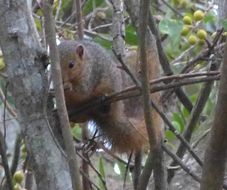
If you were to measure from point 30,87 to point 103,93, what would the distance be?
2.66 feet

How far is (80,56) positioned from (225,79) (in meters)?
1.40

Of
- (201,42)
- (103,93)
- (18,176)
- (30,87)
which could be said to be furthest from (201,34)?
(30,87)

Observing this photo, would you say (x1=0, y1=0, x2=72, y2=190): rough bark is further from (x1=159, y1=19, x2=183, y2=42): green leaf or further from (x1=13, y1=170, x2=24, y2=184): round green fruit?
(x1=159, y1=19, x2=183, y2=42): green leaf

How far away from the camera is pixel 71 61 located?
8.38ft

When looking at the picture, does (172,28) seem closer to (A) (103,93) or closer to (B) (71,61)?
(A) (103,93)

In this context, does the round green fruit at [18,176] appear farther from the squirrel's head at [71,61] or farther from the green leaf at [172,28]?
the green leaf at [172,28]

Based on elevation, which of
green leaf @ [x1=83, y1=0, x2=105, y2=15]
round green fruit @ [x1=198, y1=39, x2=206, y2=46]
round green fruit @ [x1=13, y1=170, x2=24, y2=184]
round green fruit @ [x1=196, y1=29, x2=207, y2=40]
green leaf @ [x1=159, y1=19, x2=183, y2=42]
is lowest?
round green fruit @ [x1=13, y1=170, x2=24, y2=184]

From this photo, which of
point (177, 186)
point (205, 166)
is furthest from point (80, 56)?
point (205, 166)

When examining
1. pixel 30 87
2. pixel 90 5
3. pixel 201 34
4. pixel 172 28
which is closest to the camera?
pixel 30 87

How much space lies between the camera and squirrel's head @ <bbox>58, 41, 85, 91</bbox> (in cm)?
251

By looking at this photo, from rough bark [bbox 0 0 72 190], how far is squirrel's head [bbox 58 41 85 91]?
830mm

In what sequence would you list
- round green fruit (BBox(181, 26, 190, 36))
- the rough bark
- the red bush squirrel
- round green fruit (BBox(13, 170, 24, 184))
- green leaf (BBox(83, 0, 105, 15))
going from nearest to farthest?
the rough bark → round green fruit (BBox(13, 170, 24, 184)) → the red bush squirrel → round green fruit (BBox(181, 26, 190, 36)) → green leaf (BBox(83, 0, 105, 15))

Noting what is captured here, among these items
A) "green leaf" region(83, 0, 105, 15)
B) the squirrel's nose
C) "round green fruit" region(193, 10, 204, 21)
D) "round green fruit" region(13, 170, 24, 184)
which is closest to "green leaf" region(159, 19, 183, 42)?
"round green fruit" region(193, 10, 204, 21)

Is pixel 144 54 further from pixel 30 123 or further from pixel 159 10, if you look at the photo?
pixel 159 10
